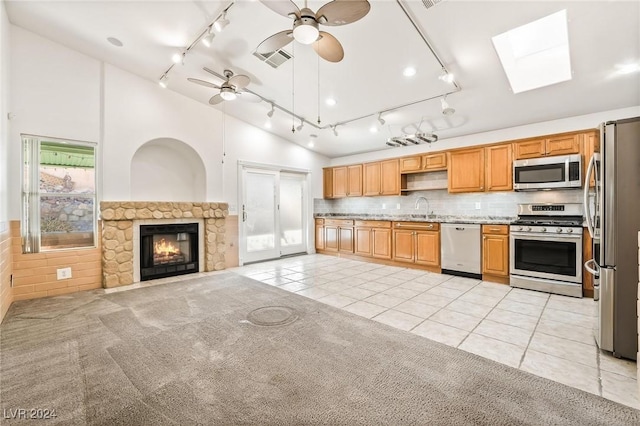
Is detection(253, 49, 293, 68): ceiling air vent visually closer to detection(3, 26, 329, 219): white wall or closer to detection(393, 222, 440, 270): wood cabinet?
detection(3, 26, 329, 219): white wall

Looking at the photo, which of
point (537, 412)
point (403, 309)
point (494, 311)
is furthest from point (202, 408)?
point (494, 311)

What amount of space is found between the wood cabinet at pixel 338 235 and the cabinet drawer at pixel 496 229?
9.15ft

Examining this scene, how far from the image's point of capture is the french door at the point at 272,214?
5.90 meters

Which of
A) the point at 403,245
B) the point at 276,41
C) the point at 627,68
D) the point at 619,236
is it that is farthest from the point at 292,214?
the point at 627,68

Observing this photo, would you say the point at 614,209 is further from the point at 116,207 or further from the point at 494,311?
the point at 116,207

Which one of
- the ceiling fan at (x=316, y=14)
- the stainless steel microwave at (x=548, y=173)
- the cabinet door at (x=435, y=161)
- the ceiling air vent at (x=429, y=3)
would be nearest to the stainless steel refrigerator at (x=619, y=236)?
the ceiling air vent at (x=429, y=3)

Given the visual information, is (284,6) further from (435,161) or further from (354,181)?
(354,181)

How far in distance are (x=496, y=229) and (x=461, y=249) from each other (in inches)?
24.8

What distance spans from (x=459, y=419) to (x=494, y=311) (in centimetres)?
204

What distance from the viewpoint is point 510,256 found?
13.7 ft

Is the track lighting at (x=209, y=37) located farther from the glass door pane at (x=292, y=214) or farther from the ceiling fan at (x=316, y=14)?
the glass door pane at (x=292, y=214)

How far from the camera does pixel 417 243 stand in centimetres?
524

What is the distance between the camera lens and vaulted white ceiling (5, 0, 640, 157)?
269cm

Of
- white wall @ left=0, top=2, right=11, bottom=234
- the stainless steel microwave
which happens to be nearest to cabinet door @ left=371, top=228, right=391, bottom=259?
the stainless steel microwave
